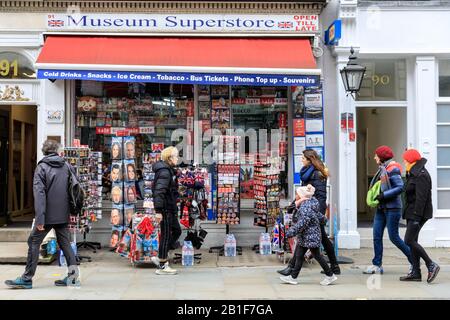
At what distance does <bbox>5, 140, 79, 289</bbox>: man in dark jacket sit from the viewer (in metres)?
7.16

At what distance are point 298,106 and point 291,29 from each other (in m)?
1.45

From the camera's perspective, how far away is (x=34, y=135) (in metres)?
14.8

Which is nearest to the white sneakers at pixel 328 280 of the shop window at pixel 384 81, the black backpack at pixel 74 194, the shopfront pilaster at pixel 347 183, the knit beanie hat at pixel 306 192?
the knit beanie hat at pixel 306 192

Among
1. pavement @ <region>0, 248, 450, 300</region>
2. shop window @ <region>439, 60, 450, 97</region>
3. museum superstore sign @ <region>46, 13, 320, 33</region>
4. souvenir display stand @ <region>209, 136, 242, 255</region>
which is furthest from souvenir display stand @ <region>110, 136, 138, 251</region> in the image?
shop window @ <region>439, 60, 450, 97</region>

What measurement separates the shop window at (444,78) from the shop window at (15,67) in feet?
25.9

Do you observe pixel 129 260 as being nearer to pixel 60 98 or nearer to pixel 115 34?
pixel 60 98

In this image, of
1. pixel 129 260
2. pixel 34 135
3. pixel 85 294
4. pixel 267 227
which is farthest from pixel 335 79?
pixel 34 135

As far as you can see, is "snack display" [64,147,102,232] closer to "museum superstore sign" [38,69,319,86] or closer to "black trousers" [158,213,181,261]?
"museum superstore sign" [38,69,319,86]

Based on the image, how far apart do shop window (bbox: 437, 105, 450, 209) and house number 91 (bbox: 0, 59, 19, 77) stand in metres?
8.17

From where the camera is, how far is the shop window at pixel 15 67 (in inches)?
425

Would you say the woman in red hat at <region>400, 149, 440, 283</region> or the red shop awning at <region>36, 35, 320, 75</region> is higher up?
the red shop awning at <region>36, 35, 320, 75</region>

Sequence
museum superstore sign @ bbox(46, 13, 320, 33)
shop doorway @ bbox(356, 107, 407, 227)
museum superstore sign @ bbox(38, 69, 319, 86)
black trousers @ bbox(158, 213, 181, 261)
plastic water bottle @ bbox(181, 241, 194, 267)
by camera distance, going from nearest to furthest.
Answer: black trousers @ bbox(158, 213, 181, 261) < plastic water bottle @ bbox(181, 241, 194, 267) < museum superstore sign @ bbox(38, 69, 319, 86) < museum superstore sign @ bbox(46, 13, 320, 33) < shop doorway @ bbox(356, 107, 407, 227)

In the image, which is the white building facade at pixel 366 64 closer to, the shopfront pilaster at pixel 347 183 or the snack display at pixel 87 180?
the shopfront pilaster at pixel 347 183

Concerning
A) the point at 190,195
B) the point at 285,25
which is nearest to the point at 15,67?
the point at 190,195
